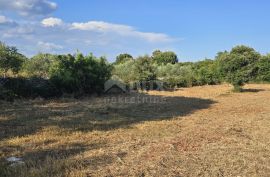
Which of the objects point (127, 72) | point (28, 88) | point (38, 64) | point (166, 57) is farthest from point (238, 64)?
point (166, 57)

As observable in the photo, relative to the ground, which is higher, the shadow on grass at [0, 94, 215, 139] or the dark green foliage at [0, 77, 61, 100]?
the dark green foliage at [0, 77, 61, 100]

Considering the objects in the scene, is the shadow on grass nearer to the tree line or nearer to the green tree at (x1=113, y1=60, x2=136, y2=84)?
the tree line

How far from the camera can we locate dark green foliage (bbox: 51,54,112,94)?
21.4 meters

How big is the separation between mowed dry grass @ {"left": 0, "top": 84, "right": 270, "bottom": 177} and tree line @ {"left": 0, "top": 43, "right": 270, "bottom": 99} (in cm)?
605

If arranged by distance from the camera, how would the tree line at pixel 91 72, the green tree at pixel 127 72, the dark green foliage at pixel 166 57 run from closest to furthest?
1. the tree line at pixel 91 72
2. the green tree at pixel 127 72
3. the dark green foliage at pixel 166 57

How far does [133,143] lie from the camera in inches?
351

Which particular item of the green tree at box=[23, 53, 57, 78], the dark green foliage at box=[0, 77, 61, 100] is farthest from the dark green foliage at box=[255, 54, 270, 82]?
the dark green foliage at box=[0, 77, 61, 100]

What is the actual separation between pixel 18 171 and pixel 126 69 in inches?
953

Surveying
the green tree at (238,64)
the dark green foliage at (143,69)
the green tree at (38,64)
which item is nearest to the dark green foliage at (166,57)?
the dark green foliage at (143,69)

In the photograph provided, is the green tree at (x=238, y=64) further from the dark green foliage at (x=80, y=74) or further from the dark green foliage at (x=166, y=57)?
the dark green foliage at (x=166, y=57)

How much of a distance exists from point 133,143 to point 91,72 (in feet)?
47.0

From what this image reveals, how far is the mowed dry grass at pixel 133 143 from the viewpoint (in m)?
6.76

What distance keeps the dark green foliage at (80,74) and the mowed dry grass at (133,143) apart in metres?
6.52

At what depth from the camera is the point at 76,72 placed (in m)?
22.1
